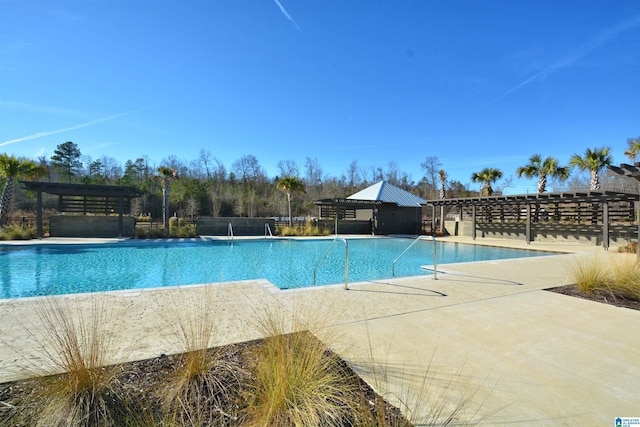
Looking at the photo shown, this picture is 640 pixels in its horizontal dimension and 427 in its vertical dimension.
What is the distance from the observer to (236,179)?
37.7 m

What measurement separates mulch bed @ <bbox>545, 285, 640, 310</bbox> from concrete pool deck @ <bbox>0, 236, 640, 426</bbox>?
34cm

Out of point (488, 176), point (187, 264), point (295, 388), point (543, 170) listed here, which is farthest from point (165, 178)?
point (543, 170)

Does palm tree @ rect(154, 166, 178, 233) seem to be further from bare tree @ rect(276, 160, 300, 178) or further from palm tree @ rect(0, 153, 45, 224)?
bare tree @ rect(276, 160, 300, 178)

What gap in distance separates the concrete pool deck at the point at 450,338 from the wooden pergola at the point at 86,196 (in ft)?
43.2

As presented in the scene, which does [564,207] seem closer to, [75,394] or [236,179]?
[75,394]

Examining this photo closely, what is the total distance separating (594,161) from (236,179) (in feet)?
110

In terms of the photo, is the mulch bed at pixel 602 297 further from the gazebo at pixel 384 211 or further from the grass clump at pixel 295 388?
the gazebo at pixel 384 211

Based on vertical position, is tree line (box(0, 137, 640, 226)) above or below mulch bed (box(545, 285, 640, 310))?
above

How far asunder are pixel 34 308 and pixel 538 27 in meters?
14.2

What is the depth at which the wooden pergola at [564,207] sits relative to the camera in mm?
14352

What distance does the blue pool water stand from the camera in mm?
7613

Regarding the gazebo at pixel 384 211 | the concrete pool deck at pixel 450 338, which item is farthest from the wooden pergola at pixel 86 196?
the concrete pool deck at pixel 450 338

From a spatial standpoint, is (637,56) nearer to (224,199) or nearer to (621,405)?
(621,405)

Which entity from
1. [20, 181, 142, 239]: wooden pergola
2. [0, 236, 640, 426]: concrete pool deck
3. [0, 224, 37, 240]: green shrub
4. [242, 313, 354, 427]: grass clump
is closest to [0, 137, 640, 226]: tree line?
[20, 181, 142, 239]: wooden pergola
